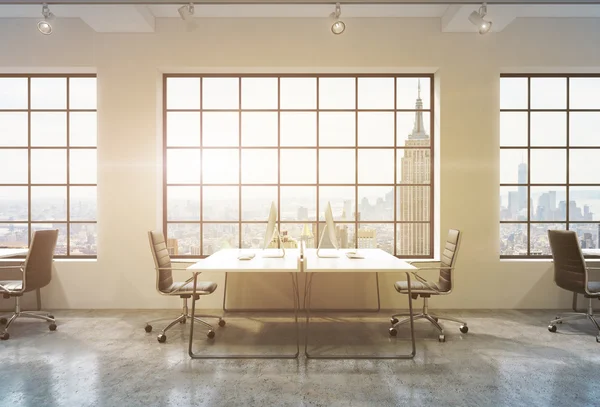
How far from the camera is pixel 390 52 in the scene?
4.64 m

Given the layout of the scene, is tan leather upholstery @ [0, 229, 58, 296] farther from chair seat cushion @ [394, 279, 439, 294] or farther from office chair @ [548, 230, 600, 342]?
office chair @ [548, 230, 600, 342]

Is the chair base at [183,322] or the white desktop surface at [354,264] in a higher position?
the white desktop surface at [354,264]

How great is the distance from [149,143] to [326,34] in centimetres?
286

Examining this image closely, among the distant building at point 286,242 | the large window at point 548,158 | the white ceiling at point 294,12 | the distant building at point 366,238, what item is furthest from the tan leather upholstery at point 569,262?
the distant building at point 286,242

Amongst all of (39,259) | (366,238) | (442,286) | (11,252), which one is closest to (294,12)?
(366,238)

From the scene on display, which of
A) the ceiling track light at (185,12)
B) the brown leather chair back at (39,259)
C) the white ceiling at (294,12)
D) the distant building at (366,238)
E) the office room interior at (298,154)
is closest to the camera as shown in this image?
the brown leather chair back at (39,259)

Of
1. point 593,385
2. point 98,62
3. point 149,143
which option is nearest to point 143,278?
point 149,143

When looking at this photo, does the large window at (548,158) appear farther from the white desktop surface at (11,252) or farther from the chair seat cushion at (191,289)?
the white desktop surface at (11,252)

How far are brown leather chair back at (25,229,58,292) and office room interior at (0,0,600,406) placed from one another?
0.29 ft

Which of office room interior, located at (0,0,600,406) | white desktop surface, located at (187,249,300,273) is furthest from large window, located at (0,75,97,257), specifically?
white desktop surface, located at (187,249,300,273)

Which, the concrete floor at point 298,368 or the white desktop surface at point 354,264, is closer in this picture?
the concrete floor at point 298,368

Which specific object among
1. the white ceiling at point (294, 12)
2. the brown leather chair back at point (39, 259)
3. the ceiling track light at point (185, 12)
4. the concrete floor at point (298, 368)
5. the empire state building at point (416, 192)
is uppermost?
the white ceiling at point (294, 12)

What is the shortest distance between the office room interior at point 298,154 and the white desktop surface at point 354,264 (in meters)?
0.48

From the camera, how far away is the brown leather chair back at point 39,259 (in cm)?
373
